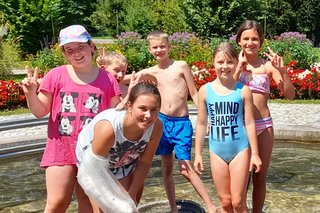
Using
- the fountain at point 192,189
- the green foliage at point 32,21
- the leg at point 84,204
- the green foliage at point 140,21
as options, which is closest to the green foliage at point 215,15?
the green foliage at point 140,21

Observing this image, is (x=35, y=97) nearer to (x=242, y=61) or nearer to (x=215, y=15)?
(x=242, y=61)

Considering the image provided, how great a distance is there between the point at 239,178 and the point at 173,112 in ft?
3.61

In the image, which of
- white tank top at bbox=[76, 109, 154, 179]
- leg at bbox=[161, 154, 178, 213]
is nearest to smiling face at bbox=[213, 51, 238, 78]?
white tank top at bbox=[76, 109, 154, 179]

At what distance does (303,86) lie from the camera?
1338 centimetres

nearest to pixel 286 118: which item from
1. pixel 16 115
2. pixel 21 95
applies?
pixel 16 115

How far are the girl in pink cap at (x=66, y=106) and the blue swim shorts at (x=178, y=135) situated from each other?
1200 mm

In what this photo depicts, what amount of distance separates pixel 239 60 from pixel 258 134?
0.64 metres

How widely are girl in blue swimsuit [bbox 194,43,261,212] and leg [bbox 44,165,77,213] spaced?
3.80ft

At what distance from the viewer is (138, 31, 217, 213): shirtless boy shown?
15.8 feet

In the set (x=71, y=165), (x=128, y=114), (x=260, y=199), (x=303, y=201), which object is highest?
(x=128, y=114)

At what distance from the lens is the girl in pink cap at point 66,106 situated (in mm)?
3691

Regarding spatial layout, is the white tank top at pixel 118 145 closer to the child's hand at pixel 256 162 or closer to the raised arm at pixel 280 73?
the child's hand at pixel 256 162

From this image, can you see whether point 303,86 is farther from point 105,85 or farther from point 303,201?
point 105,85

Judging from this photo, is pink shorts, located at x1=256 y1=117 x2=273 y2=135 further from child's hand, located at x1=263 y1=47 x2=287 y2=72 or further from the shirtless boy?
the shirtless boy
